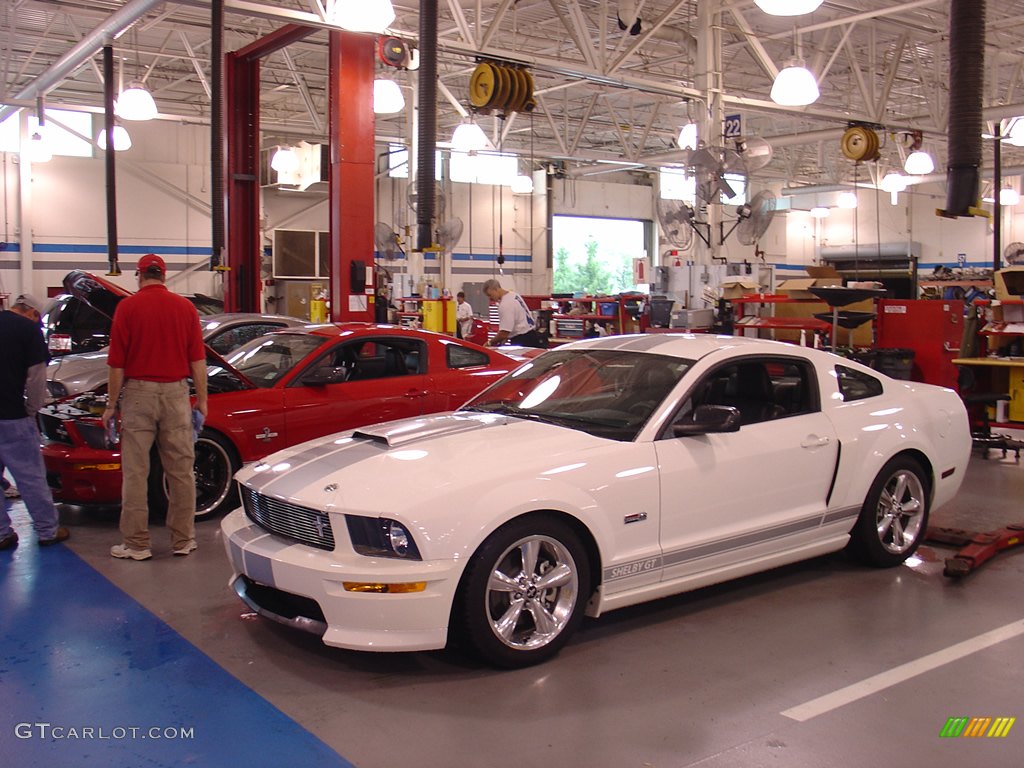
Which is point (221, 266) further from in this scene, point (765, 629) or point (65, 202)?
point (65, 202)

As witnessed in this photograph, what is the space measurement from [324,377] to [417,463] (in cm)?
288

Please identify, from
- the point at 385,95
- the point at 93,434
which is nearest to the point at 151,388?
the point at 93,434

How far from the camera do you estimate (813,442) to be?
15.7 feet

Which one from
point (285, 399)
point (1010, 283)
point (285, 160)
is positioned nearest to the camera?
point (285, 399)

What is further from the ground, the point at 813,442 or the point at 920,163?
the point at 920,163

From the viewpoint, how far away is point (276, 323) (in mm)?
8930

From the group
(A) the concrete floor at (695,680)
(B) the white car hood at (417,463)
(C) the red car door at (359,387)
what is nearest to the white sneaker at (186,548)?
(A) the concrete floor at (695,680)

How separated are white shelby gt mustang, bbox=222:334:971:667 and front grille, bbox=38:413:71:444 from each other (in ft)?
8.18

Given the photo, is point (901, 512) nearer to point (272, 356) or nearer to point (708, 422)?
point (708, 422)

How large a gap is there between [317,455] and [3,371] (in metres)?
2.34

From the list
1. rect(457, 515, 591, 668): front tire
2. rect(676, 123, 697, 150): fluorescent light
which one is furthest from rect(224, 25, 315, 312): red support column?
rect(457, 515, 591, 668): front tire

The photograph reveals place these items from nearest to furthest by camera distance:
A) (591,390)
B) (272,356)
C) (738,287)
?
1. (591,390)
2. (272,356)
3. (738,287)

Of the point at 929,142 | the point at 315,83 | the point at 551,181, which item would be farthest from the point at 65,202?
the point at 929,142

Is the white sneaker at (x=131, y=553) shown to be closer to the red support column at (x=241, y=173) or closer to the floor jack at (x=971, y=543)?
the floor jack at (x=971, y=543)
